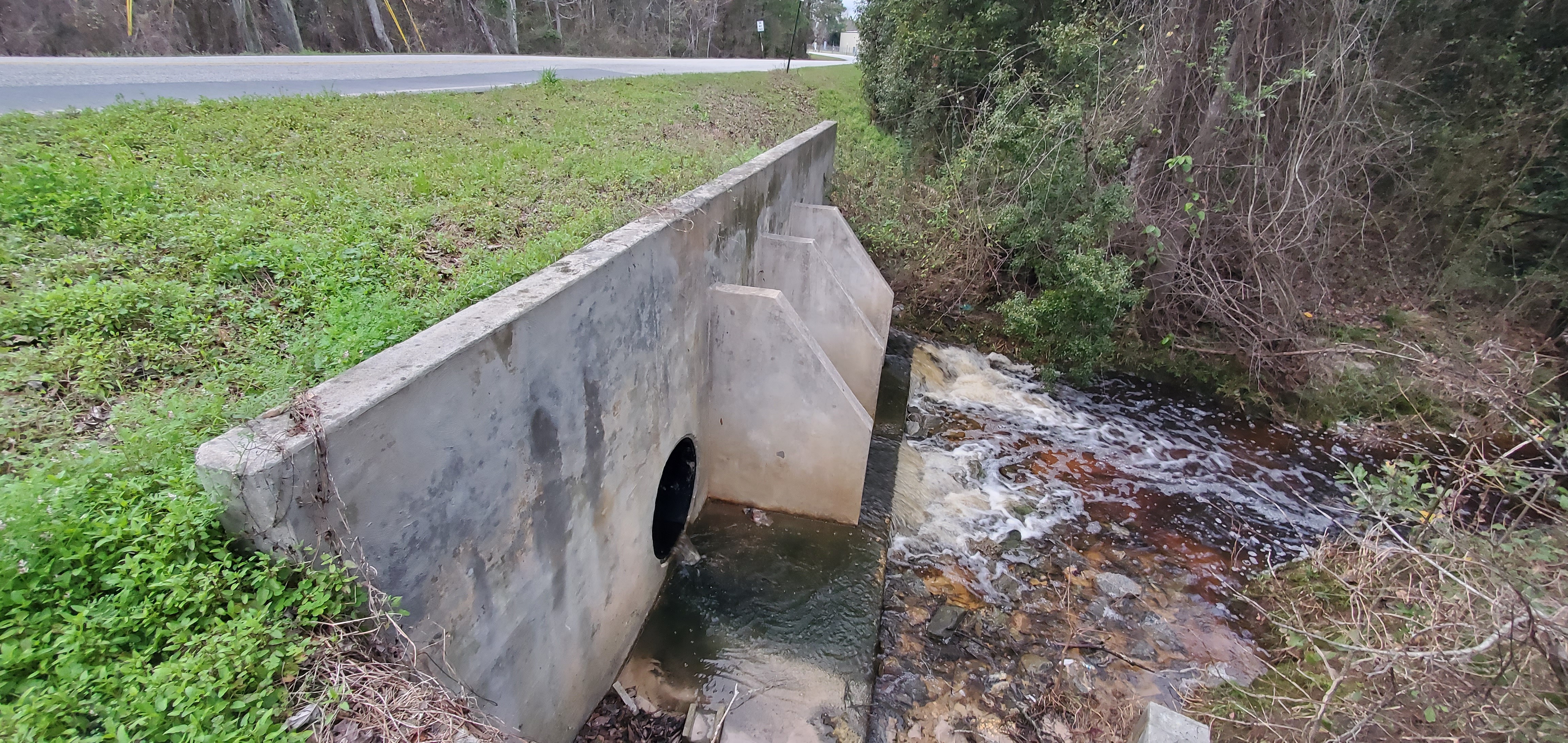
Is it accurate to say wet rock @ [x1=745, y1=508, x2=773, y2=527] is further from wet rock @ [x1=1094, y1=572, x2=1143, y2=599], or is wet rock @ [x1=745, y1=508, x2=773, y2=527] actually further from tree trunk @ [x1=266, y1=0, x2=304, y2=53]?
tree trunk @ [x1=266, y1=0, x2=304, y2=53]

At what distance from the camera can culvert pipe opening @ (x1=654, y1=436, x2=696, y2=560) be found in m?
5.29

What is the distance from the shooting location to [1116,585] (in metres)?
5.58

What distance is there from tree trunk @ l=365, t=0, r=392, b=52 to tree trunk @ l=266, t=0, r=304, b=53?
454 centimetres

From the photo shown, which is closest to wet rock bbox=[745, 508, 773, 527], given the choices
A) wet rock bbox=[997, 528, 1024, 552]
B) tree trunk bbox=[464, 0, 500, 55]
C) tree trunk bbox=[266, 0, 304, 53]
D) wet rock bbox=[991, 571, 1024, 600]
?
wet rock bbox=[991, 571, 1024, 600]

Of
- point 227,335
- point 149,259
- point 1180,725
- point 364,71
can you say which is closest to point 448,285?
point 227,335

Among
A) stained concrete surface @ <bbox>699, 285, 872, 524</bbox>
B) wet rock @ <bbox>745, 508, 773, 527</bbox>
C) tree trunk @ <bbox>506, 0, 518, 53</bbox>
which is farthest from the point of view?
tree trunk @ <bbox>506, 0, 518, 53</bbox>

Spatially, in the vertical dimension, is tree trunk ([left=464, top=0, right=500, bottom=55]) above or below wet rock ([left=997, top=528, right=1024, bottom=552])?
above

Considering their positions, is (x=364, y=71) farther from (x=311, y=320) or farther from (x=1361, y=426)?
(x=1361, y=426)

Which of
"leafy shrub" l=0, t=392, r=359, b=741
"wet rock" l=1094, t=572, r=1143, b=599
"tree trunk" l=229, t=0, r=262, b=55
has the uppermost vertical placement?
"tree trunk" l=229, t=0, r=262, b=55

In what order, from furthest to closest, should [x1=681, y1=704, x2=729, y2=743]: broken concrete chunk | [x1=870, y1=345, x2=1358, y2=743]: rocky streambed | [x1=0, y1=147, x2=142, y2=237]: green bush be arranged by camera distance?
1. [x1=870, y1=345, x2=1358, y2=743]: rocky streambed
2. [x1=681, y1=704, x2=729, y2=743]: broken concrete chunk
3. [x1=0, y1=147, x2=142, y2=237]: green bush

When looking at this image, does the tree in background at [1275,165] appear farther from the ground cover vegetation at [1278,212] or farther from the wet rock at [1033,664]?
the wet rock at [1033,664]

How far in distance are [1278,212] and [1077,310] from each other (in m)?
2.44

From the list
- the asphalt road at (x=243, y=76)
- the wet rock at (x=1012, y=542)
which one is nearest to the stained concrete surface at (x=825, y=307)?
the wet rock at (x=1012, y=542)

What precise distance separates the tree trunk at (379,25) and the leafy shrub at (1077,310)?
67.0ft
